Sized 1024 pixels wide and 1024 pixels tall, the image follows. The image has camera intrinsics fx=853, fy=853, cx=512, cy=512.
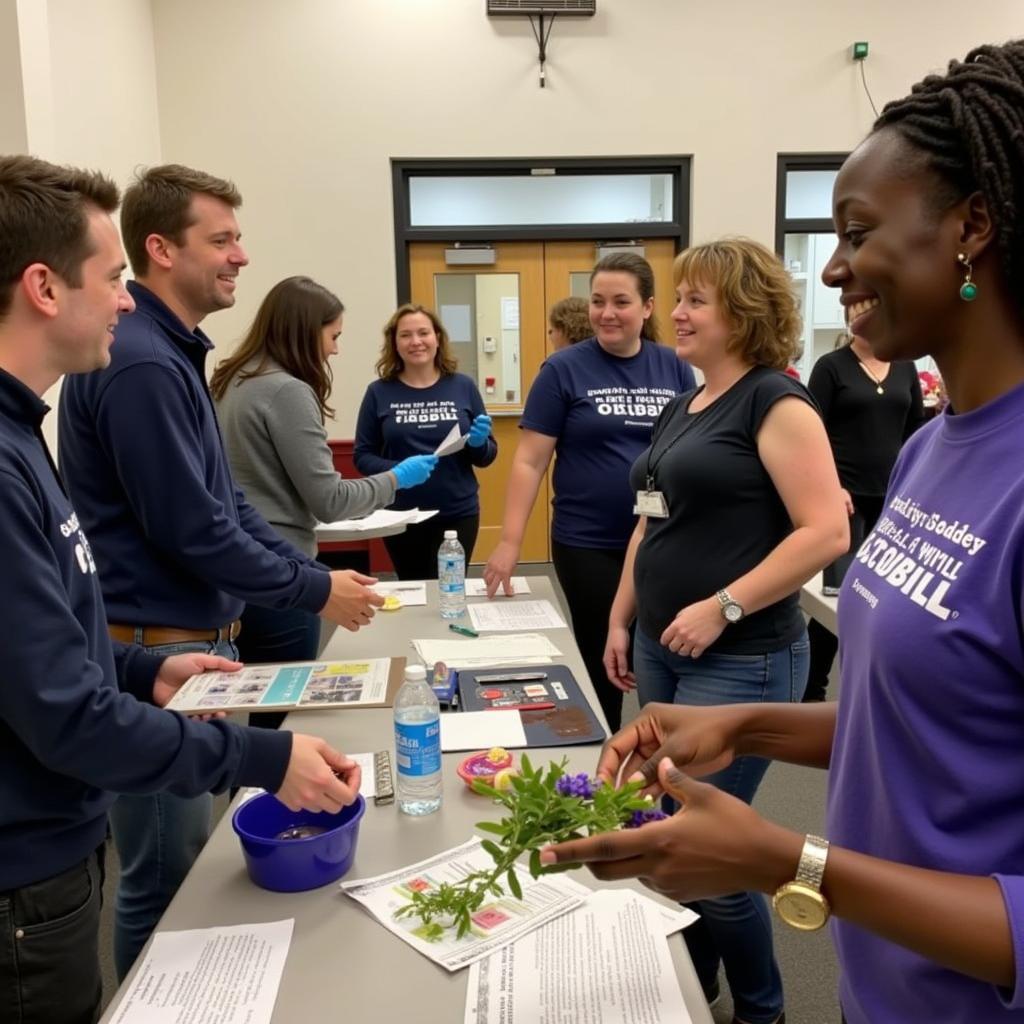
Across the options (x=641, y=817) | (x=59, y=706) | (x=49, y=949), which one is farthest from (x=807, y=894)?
(x=49, y=949)

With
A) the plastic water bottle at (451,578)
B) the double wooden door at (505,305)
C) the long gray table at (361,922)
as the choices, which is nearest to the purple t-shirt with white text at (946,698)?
the long gray table at (361,922)

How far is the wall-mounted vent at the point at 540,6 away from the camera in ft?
16.0

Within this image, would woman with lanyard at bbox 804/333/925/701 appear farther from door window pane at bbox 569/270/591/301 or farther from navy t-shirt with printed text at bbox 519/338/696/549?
door window pane at bbox 569/270/591/301

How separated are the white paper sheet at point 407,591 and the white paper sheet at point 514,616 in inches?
7.4

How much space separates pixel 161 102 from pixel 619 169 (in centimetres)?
272

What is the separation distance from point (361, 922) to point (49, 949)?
394 mm

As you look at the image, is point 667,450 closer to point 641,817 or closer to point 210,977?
point 641,817

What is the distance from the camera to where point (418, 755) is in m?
1.25

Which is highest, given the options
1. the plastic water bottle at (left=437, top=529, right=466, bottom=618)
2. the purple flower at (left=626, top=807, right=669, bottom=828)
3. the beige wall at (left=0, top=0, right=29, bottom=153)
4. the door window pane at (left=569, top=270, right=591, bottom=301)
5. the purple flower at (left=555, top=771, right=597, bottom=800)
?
the beige wall at (left=0, top=0, right=29, bottom=153)

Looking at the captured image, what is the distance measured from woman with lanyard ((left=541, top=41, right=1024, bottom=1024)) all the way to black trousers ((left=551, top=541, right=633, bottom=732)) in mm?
1640

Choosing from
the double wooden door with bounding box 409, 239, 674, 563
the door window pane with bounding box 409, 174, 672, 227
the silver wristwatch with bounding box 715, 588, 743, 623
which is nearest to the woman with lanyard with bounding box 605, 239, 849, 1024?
the silver wristwatch with bounding box 715, 588, 743, 623

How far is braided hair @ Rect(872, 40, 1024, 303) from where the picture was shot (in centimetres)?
71

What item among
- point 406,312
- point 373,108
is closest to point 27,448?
point 406,312

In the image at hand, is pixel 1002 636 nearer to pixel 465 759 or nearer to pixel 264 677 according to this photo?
pixel 465 759
